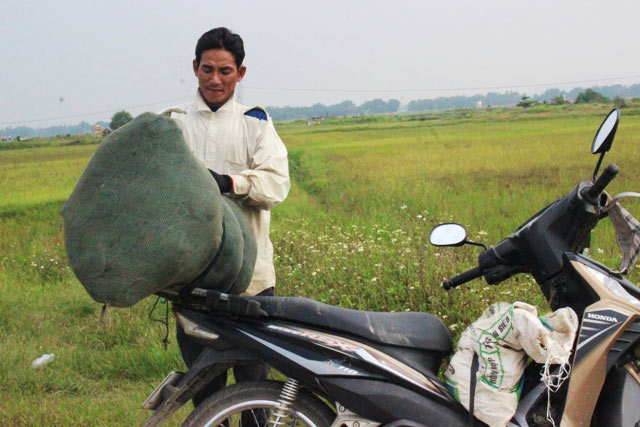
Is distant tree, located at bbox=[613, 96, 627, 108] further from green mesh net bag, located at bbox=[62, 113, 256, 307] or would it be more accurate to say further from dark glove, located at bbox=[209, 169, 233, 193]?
green mesh net bag, located at bbox=[62, 113, 256, 307]

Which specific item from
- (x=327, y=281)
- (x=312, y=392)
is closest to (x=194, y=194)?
(x=312, y=392)

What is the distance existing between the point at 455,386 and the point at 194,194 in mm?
1017

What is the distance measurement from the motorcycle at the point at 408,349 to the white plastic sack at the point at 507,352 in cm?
6

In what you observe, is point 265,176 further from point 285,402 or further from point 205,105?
point 285,402

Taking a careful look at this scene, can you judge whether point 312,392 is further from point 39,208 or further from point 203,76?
point 39,208

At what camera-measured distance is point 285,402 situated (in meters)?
2.14

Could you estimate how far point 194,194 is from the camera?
2.02m

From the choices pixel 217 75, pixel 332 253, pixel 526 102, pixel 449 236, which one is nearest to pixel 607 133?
pixel 449 236

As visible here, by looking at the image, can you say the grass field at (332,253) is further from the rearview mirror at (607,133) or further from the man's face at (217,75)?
the rearview mirror at (607,133)

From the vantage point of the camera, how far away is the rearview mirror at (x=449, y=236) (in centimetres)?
221

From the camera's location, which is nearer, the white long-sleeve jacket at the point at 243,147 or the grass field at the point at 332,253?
the white long-sleeve jacket at the point at 243,147

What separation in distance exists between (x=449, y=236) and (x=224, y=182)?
825 millimetres

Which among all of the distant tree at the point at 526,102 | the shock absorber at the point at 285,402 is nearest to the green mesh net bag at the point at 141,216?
the shock absorber at the point at 285,402

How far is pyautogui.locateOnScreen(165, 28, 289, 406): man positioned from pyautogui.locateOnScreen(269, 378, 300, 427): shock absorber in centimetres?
40
